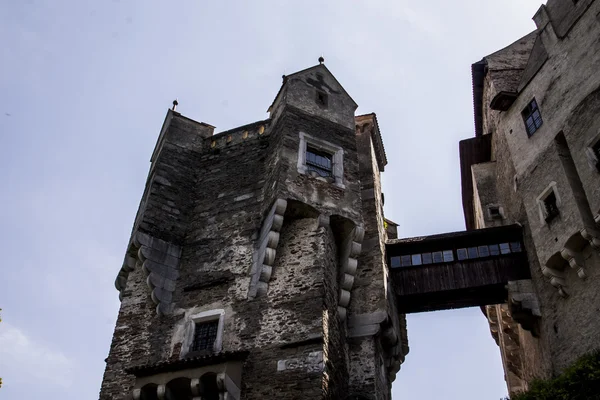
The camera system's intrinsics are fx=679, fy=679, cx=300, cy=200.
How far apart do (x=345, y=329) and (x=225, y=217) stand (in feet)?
15.9

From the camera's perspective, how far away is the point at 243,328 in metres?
16.5

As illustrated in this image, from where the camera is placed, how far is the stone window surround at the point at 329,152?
770 inches

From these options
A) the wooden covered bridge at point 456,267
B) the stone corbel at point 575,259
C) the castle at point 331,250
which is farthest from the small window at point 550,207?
the wooden covered bridge at point 456,267

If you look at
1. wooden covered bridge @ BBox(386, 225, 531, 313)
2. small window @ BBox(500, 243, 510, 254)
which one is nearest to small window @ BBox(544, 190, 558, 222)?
wooden covered bridge @ BBox(386, 225, 531, 313)

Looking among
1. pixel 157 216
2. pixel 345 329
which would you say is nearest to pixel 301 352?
pixel 345 329

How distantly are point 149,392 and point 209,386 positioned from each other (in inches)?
58.0

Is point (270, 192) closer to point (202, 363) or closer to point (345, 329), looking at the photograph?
point (345, 329)

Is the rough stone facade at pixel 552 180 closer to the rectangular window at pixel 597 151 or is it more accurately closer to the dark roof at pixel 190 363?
the rectangular window at pixel 597 151

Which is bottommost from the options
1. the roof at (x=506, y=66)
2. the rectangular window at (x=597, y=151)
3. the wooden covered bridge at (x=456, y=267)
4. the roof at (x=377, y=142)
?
the wooden covered bridge at (x=456, y=267)

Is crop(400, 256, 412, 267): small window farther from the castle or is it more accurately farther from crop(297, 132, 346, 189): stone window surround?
crop(297, 132, 346, 189): stone window surround

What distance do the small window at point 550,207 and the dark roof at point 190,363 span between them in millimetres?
9966

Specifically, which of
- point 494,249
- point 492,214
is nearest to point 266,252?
point 494,249

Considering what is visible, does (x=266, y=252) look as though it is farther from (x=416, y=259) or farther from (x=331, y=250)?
(x=416, y=259)

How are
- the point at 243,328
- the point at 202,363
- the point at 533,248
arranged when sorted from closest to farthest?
the point at 202,363 → the point at 243,328 → the point at 533,248
